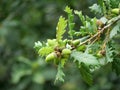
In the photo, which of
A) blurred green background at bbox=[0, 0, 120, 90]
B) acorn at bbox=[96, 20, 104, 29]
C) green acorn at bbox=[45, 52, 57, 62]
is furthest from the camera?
blurred green background at bbox=[0, 0, 120, 90]

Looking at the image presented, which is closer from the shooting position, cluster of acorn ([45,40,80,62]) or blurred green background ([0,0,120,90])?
cluster of acorn ([45,40,80,62])

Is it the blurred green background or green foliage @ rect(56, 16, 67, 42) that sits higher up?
the blurred green background

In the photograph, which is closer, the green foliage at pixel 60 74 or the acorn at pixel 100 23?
the green foliage at pixel 60 74

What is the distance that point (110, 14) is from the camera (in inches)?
57.6

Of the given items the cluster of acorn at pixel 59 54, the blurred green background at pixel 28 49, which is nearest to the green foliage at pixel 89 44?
the cluster of acorn at pixel 59 54

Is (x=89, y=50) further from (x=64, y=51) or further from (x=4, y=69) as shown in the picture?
(x=4, y=69)

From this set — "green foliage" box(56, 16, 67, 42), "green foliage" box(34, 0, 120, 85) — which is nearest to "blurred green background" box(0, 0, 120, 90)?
"green foliage" box(34, 0, 120, 85)

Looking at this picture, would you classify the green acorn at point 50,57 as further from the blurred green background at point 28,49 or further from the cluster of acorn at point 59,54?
the blurred green background at point 28,49

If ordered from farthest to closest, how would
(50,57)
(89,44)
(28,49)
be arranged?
(28,49) < (89,44) < (50,57)

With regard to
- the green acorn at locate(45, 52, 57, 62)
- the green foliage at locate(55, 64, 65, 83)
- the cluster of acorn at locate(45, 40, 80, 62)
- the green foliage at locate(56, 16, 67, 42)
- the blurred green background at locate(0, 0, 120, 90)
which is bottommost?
the green foliage at locate(55, 64, 65, 83)

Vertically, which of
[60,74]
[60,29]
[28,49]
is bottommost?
[60,74]

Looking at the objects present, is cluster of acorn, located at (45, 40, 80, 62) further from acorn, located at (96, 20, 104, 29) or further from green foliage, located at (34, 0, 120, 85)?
acorn, located at (96, 20, 104, 29)

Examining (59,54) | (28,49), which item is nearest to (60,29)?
(59,54)

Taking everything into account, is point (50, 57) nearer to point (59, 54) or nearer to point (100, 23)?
point (59, 54)
